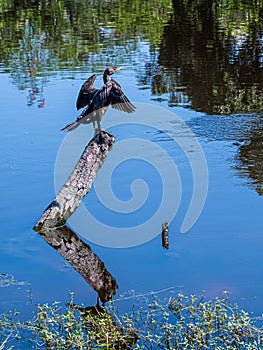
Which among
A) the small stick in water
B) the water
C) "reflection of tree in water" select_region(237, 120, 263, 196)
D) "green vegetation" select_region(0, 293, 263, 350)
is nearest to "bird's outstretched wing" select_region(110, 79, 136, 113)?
the water

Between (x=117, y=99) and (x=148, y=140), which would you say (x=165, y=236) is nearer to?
(x=117, y=99)

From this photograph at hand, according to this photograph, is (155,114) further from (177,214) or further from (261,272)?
(261,272)

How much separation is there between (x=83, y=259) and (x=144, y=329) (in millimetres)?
2016

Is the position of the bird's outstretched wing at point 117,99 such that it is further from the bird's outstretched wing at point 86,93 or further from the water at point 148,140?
the water at point 148,140

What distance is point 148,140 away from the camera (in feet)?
38.3

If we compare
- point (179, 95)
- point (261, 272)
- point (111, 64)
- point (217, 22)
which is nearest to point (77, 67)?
point (111, 64)

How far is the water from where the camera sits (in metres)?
7.59

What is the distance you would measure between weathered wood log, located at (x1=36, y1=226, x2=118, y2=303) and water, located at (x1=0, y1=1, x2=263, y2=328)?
0.28 ft

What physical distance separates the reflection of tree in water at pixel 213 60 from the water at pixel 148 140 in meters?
0.04

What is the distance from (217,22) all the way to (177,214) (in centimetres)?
1503

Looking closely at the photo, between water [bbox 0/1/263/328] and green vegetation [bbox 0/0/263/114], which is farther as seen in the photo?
green vegetation [bbox 0/0/263/114]

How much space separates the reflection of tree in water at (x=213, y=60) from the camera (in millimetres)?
14039

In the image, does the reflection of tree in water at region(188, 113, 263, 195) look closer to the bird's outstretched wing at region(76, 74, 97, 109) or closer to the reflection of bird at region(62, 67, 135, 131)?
the reflection of bird at region(62, 67, 135, 131)

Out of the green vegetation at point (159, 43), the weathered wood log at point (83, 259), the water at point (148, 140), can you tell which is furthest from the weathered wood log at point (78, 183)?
the green vegetation at point (159, 43)
